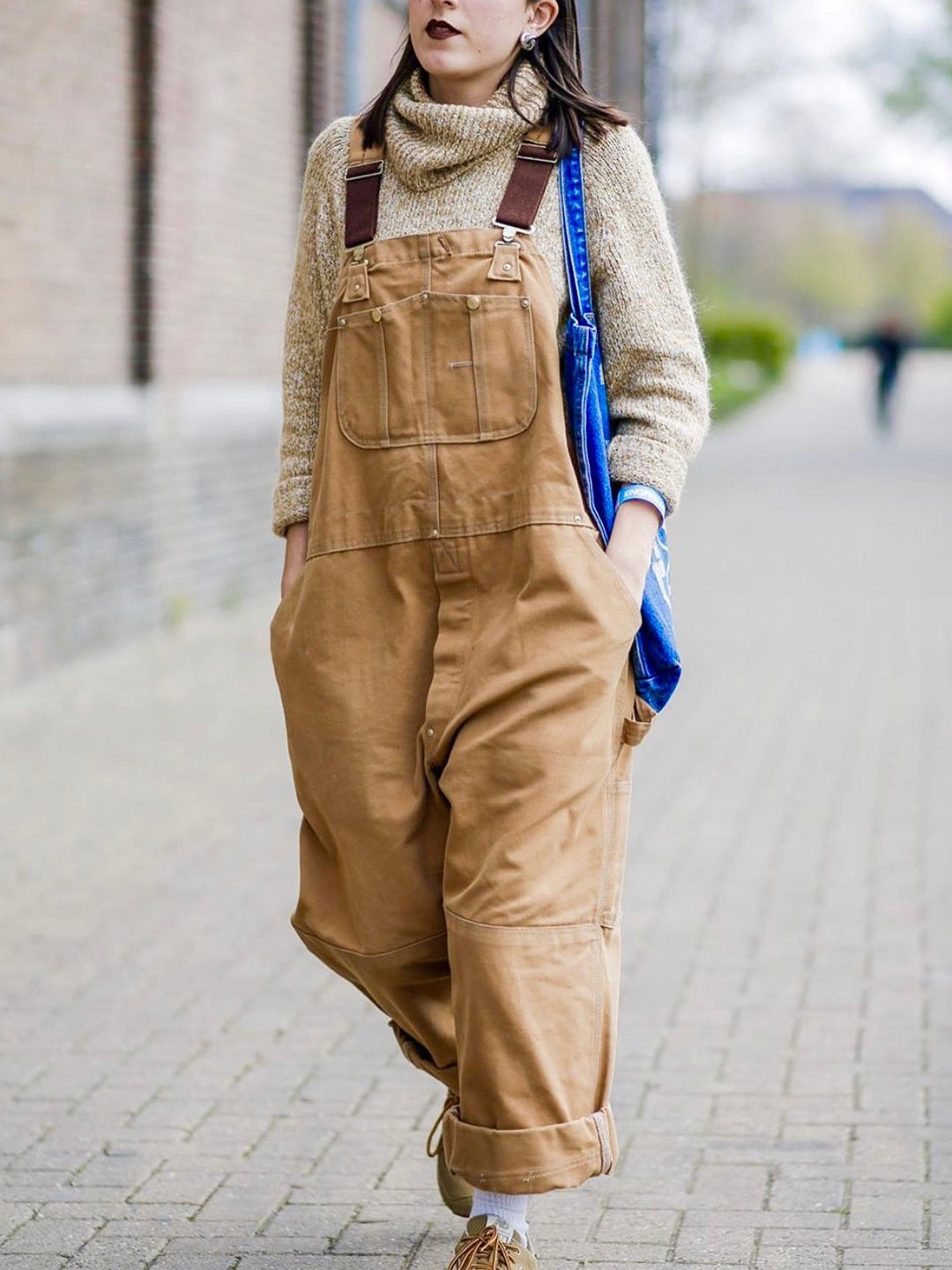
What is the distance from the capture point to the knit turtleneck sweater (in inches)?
113

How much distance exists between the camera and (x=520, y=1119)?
2.79 m

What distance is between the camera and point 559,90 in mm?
2906

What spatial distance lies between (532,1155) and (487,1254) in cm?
21

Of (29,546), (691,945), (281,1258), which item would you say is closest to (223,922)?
→ (691,945)

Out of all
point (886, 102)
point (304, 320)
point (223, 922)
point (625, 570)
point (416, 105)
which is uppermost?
point (886, 102)

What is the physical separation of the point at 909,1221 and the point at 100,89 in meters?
7.58

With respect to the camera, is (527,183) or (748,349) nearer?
(527,183)

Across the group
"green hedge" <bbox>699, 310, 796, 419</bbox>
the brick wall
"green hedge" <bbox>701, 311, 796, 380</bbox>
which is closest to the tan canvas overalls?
the brick wall

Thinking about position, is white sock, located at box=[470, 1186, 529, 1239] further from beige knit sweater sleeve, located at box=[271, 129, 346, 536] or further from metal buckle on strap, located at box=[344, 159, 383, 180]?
metal buckle on strap, located at box=[344, 159, 383, 180]

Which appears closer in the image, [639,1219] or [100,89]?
[639,1219]

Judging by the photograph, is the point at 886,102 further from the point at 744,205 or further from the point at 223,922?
the point at 744,205

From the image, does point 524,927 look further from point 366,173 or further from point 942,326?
point 942,326

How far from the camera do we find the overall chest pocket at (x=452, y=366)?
9.17 feet

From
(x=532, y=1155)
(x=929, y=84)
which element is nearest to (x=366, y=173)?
(x=532, y=1155)
